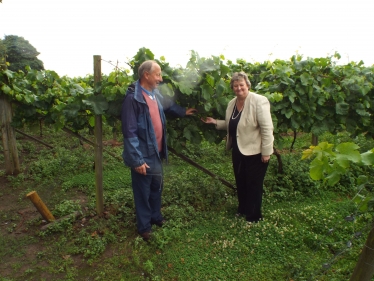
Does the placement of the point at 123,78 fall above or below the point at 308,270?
above

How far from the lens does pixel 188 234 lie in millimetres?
3418

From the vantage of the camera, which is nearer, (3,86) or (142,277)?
(142,277)

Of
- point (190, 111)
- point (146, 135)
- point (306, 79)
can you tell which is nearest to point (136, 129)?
point (146, 135)

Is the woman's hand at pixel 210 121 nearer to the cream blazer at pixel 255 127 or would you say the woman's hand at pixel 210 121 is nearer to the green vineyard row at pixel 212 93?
the green vineyard row at pixel 212 93

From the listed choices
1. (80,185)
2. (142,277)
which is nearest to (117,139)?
(80,185)

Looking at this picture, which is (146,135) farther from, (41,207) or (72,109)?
(41,207)

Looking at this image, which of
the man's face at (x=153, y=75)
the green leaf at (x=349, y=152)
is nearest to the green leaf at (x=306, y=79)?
the man's face at (x=153, y=75)

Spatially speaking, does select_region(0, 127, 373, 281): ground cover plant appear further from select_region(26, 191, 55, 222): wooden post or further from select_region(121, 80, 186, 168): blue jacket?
select_region(121, 80, 186, 168): blue jacket

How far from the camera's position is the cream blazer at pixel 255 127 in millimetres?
3084

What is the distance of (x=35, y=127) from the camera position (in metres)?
5.67

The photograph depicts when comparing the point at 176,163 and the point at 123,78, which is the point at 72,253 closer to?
the point at 123,78

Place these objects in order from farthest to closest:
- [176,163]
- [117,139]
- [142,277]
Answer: [117,139]
[176,163]
[142,277]

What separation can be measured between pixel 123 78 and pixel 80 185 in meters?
Answer: 2.52

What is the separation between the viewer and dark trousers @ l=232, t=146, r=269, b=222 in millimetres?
3359
